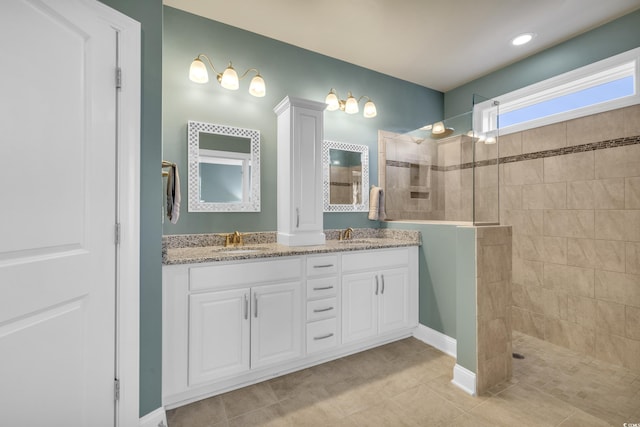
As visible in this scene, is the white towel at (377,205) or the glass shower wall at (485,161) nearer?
A: the glass shower wall at (485,161)

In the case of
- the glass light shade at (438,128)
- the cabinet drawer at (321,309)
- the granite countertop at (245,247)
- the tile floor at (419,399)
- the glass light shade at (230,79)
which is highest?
the glass light shade at (230,79)

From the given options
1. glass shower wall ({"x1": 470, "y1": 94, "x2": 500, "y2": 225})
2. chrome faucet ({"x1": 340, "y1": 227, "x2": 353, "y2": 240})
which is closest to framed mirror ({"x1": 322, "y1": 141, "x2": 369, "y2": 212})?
chrome faucet ({"x1": 340, "y1": 227, "x2": 353, "y2": 240})

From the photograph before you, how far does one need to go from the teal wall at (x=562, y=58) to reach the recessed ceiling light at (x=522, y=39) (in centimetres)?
33

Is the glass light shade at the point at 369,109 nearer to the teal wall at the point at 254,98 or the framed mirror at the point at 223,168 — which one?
the teal wall at the point at 254,98

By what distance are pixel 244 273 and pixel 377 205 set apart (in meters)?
1.76

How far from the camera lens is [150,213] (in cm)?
153

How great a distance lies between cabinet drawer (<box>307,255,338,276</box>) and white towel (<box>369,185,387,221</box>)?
40.5 inches

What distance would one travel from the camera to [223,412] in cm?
171

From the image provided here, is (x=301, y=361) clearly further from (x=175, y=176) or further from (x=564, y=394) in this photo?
(x=564, y=394)

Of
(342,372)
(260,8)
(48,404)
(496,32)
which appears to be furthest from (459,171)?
(48,404)

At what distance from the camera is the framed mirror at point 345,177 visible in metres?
3.04

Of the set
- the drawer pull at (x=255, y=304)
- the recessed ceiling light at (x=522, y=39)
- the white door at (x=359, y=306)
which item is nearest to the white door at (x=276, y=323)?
the drawer pull at (x=255, y=304)

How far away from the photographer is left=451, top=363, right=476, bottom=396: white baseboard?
6.19 ft

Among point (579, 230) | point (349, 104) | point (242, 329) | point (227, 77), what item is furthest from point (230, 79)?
point (579, 230)
